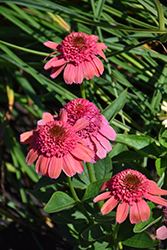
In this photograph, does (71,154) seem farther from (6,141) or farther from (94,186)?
(6,141)

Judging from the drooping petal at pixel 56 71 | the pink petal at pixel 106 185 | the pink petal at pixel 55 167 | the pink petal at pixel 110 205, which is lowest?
the pink petal at pixel 110 205

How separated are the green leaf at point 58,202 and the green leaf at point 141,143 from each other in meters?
0.23

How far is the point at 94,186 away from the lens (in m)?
0.70

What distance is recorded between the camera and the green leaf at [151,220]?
66 centimetres

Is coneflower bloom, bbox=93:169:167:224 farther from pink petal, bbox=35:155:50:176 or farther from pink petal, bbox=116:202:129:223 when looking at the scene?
pink petal, bbox=35:155:50:176

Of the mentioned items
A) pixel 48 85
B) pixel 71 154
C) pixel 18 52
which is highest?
pixel 18 52

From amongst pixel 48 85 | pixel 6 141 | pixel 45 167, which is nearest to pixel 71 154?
pixel 45 167

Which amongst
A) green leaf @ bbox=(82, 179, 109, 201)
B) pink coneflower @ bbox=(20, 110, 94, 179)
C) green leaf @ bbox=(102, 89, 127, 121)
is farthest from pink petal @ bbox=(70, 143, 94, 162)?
green leaf @ bbox=(102, 89, 127, 121)

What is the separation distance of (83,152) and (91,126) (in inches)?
3.0

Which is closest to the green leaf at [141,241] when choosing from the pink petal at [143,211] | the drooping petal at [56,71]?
the pink petal at [143,211]

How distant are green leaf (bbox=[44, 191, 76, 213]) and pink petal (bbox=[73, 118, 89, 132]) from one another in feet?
0.56

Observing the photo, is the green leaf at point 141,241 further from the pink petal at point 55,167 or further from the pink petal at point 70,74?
the pink petal at point 70,74

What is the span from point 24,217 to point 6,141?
39cm

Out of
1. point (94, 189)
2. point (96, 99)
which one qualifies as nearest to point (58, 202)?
point (94, 189)
